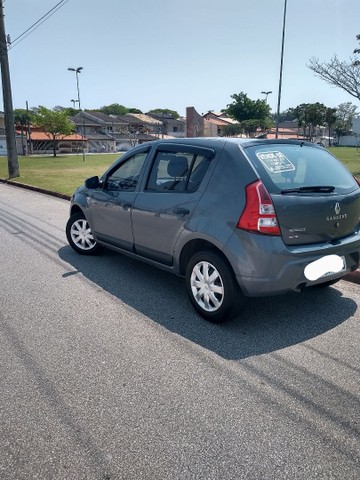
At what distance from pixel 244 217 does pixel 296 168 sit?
724 mm

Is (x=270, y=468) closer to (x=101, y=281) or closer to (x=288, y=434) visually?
(x=288, y=434)

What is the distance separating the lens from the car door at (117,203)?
14.2 ft

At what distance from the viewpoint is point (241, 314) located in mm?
3588

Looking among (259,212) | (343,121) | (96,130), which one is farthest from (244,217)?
(343,121)

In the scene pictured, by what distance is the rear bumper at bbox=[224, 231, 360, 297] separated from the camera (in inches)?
118

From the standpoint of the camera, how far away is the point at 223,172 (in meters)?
3.26

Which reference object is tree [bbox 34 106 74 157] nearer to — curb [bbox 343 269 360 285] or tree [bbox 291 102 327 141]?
tree [bbox 291 102 327 141]

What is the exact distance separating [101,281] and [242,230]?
6.87 ft

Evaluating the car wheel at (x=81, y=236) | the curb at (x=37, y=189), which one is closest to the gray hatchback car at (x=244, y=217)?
the car wheel at (x=81, y=236)

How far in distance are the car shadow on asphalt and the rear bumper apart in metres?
0.39

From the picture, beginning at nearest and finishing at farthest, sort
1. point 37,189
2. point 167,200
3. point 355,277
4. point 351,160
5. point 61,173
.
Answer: point 167,200
point 355,277
point 37,189
point 61,173
point 351,160

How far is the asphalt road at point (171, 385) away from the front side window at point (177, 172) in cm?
115

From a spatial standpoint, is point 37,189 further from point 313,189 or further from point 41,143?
point 41,143

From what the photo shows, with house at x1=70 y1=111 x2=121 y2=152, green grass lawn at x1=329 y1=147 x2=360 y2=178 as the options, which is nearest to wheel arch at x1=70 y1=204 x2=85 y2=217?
green grass lawn at x1=329 y1=147 x2=360 y2=178
